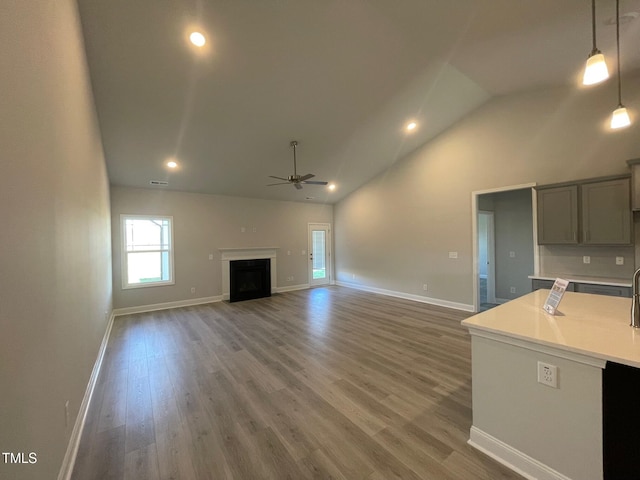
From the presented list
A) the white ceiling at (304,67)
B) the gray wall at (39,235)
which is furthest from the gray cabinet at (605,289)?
the gray wall at (39,235)

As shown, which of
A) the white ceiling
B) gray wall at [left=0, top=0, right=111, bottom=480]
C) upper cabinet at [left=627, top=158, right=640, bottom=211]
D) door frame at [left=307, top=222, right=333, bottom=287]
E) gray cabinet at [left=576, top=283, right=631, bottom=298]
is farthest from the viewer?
door frame at [left=307, top=222, right=333, bottom=287]

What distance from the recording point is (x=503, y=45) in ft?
10.5

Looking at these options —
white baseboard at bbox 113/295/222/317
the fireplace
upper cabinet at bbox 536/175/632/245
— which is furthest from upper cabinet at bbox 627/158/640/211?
white baseboard at bbox 113/295/222/317

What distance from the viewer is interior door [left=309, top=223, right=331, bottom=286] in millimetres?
8438

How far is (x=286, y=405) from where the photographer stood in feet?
7.73

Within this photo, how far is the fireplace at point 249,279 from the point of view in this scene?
6.72m

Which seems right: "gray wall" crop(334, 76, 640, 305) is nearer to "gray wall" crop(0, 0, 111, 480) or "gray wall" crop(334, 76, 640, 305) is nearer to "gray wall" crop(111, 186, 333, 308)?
"gray wall" crop(111, 186, 333, 308)

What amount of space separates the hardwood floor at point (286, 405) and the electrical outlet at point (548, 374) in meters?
0.64

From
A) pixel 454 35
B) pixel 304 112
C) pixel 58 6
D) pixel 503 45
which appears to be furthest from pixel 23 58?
pixel 503 45

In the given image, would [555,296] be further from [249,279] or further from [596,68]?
[249,279]

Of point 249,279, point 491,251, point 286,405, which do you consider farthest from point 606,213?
point 249,279

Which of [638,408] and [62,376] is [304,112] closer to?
[62,376]

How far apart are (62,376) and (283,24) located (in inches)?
139

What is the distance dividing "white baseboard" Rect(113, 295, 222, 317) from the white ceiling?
280 cm
